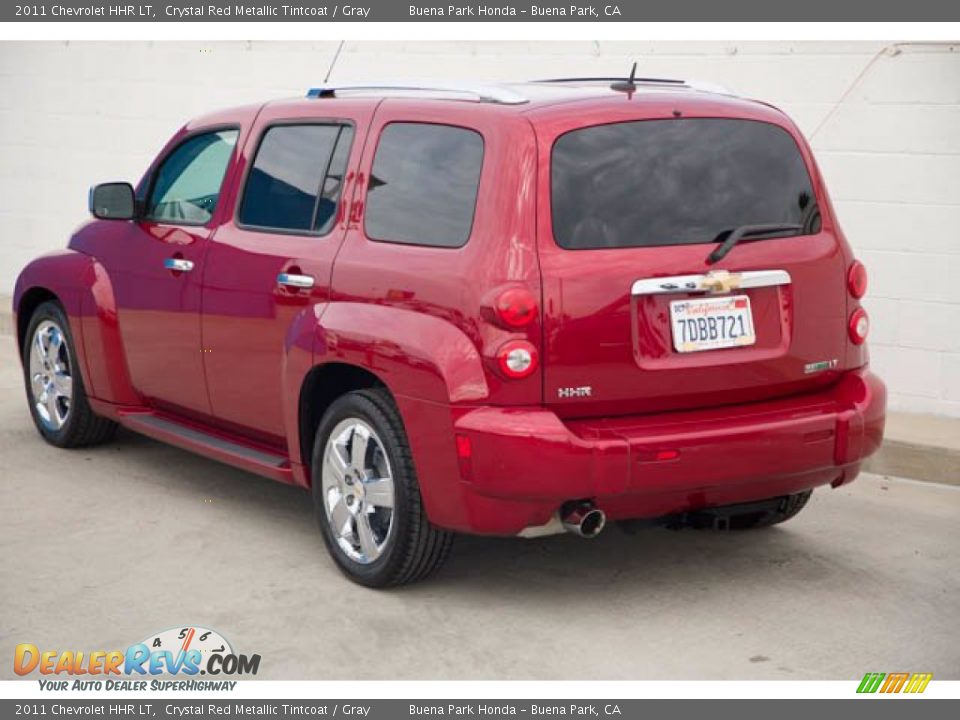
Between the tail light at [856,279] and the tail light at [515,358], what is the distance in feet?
4.55

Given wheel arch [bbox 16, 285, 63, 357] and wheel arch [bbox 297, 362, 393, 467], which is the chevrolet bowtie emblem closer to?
wheel arch [bbox 297, 362, 393, 467]

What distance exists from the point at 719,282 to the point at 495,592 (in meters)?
1.42

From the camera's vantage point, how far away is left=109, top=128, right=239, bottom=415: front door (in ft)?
22.2

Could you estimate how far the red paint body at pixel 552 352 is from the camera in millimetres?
5125

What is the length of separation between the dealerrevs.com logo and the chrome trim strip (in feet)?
5.84

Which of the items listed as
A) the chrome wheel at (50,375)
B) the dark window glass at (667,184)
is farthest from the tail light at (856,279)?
the chrome wheel at (50,375)

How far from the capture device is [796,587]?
5.81m

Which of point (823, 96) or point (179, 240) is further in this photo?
point (823, 96)

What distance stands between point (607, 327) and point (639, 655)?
42.6 inches

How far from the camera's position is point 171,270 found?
686cm

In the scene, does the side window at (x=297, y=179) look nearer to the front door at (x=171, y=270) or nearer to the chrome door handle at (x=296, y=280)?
the chrome door handle at (x=296, y=280)

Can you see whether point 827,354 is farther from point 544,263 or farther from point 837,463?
point 544,263

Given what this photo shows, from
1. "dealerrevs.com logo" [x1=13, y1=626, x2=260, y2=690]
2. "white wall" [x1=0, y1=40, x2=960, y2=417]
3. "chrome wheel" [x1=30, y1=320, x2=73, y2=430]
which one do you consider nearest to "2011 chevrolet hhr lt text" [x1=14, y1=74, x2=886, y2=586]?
"dealerrevs.com logo" [x1=13, y1=626, x2=260, y2=690]
